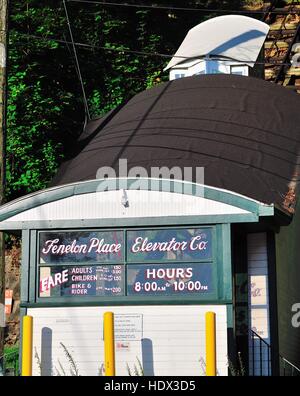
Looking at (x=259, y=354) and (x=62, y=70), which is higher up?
(x=62, y=70)

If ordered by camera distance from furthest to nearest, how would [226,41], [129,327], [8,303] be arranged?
1. [226,41]
2. [8,303]
3. [129,327]

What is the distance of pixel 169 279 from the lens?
13414mm

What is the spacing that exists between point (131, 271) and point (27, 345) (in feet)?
6.69

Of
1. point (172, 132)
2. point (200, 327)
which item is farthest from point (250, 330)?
point (172, 132)

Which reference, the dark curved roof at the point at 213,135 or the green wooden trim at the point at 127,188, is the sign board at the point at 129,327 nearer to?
the green wooden trim at the point at 127,188

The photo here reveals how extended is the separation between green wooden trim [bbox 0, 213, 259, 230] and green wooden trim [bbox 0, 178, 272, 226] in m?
0.15

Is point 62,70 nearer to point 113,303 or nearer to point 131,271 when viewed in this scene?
point 131,271

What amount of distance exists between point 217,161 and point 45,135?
36.1ft

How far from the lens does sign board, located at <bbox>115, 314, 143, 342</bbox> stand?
43.4 ft

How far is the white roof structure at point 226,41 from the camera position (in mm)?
23938

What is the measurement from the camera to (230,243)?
1315 centimetres

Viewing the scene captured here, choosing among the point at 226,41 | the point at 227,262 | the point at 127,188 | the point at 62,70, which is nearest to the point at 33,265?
the point at 127,188

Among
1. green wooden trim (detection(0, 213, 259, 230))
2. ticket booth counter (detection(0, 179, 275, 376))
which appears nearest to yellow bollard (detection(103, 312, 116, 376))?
ticket booth counter (detection(0, 179, 275, 376))
